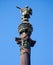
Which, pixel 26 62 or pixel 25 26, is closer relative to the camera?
pixel 26 62

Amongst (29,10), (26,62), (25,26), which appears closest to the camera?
(26,62)

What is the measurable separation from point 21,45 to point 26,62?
1.66 metres

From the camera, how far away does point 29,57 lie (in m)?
22.3

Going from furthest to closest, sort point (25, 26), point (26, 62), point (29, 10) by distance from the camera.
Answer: point (29, 10)
point (25, 26)
point (26, 62)

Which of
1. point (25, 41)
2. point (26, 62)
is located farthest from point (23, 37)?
point (26, 62)

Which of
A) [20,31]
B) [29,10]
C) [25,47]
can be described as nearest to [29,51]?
[25,47]

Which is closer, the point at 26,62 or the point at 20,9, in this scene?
the point at 26,62

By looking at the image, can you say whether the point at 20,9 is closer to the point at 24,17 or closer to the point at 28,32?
the point at 24,17

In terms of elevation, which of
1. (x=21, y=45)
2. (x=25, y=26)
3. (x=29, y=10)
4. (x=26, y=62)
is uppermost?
(x=29, y=10)

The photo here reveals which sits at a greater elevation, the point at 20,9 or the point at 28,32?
the point at 20,9

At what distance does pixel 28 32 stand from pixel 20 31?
2.18ft

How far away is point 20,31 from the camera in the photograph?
77.7 ft

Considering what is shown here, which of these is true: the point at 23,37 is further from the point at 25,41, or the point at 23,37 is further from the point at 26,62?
the point at 26,62

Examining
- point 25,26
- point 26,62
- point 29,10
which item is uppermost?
point 29,10
